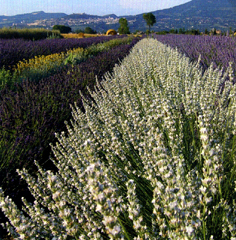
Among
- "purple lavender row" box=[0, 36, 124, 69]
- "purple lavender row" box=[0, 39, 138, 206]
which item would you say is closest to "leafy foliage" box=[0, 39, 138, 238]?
"purple lavender row" box=[0, 39, 138, 206]

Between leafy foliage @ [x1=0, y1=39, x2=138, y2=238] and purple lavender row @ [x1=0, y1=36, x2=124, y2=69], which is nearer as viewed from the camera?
leafy foliage @ [x1=0, y1=39, x2=138, y2=238]

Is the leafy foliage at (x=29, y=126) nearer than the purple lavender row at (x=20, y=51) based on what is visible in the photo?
Yes

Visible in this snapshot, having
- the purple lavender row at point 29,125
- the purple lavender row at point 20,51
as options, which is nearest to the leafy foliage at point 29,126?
the purple lavender row at point 29,125

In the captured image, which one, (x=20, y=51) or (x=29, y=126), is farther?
(x=20, y=51)

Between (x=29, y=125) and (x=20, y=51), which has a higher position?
(x=20, y=51)

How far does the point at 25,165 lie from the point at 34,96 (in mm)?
1539

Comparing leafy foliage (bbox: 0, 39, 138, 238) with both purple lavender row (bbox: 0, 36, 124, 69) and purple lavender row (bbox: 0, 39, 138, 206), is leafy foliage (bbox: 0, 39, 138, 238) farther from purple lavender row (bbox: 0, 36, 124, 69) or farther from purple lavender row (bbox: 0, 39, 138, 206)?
purple lavender row (bbox: 0, 36, 124, 69)

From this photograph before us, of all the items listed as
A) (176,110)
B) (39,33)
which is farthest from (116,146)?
(39,33)

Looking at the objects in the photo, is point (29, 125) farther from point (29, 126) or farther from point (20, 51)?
point (20, 51)

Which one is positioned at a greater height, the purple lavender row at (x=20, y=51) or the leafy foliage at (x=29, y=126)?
the purple lavender row at (x=20, y=51)

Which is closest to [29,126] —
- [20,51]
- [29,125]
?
[29,125]

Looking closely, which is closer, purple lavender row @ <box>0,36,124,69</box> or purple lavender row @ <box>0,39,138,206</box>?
purple lavender row @ <box>0,39,138,206</box>

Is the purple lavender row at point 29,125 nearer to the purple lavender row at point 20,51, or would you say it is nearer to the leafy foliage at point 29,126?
the leafy foliage at point 29,126

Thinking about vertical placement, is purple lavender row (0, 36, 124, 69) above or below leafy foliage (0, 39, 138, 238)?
above
